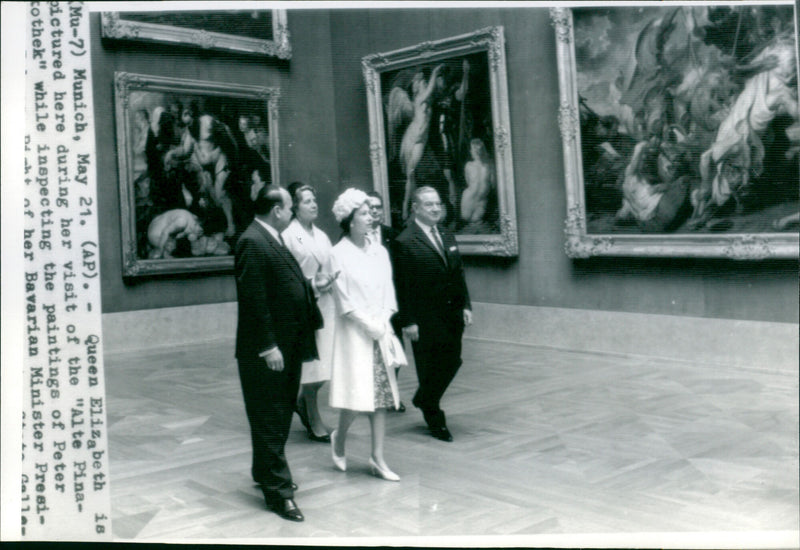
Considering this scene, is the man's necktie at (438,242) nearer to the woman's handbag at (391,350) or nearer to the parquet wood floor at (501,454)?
the woman's handbag at (391,350)

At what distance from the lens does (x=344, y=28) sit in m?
4.99

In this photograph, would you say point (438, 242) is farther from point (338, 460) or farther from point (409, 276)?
point (338, 460)

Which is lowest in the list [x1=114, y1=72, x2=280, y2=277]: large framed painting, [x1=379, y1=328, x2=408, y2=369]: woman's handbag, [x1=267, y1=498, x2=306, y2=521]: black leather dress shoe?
[x1=267, y1=498, x2=306, y2=521]: black leather dress shoe

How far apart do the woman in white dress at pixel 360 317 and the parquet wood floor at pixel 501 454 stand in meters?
0.54

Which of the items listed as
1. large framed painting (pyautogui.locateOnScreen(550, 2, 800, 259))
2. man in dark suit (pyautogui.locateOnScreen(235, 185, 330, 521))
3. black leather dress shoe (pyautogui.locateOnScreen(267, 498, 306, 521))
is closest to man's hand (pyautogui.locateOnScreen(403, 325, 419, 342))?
man in dark suit (pyautogui.locateOnScreen(235, 185, 330, 521))

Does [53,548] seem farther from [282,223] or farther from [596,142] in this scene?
[596,142]

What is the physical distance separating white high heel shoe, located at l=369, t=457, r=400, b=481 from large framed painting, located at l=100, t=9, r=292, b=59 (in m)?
2.59

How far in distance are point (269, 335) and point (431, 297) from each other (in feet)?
5.85

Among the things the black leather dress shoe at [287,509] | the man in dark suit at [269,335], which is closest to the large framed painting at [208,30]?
the man in dark suit at [269,335]

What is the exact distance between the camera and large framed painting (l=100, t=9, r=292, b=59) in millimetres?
5465

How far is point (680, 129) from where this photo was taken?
25.1 ft

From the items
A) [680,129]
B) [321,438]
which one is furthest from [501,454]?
[680,129]

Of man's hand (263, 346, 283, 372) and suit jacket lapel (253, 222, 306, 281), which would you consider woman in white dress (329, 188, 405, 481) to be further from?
man's hand (263, 346, 283, 372)

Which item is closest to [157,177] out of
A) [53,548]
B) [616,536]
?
[53,548]
